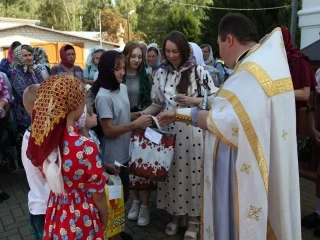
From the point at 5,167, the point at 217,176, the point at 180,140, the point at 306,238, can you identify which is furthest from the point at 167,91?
the point at 5,167

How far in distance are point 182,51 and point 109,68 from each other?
684 millimetres

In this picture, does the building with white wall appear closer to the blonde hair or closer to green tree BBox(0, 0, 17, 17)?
the blonde hair

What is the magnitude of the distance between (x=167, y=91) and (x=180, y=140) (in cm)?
47

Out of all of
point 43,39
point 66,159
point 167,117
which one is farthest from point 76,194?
point 43,39

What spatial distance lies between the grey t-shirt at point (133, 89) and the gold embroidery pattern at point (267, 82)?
6.27ft

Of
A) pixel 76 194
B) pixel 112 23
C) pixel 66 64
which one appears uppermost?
pixel 112 23

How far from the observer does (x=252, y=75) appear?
1.93 meters

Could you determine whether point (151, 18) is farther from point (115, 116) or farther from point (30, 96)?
point (30, 96)

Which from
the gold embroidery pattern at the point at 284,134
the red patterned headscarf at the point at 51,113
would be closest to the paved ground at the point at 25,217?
the gold embroidery pattern at the point at 284,134

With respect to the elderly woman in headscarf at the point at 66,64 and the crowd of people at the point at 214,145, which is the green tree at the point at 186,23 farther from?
the crowd of people at the point at 214,145

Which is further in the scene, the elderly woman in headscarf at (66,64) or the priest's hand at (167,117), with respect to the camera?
the elderly woman in headscarf at (66,64)

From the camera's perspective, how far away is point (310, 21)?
7.65 meters

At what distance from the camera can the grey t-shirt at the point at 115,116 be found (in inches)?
111

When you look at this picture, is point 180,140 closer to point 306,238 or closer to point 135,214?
point 135,214
